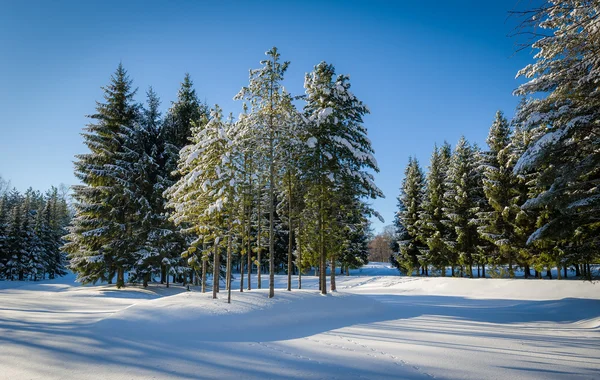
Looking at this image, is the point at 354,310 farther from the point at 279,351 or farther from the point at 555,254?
the point at 555,254

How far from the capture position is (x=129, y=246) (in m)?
22.7

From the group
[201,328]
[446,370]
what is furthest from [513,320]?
[201,328]

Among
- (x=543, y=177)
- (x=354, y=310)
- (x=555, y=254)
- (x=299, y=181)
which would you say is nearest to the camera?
(x=543, y=177)

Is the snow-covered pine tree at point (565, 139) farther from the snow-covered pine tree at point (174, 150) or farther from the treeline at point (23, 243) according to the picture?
the treeline at point (23, 243)

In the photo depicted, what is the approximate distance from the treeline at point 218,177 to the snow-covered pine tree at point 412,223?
49.4 feet

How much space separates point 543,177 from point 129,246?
24628mm

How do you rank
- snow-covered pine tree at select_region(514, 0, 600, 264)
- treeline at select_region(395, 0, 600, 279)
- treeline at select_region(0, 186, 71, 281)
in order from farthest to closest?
treeline at select_region(0, 186, 71, 281) < snow-covered pine tree at select_region(514, 0, 600, 264) < treeline at select_region(395, 0, 600, 279)

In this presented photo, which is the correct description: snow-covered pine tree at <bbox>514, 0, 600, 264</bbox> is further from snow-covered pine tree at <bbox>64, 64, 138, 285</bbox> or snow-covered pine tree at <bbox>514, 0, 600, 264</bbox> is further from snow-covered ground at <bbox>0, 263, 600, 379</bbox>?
snow-covered pine tree at <bbox>64, 64, 138, 285</bbox>

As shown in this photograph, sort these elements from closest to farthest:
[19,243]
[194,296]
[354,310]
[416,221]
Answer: [194,296]
[354,310]
[416,221]
[19,243]

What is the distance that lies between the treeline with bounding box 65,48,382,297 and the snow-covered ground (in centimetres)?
285

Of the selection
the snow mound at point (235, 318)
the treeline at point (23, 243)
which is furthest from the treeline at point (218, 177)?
the treeline at point (23, 243)

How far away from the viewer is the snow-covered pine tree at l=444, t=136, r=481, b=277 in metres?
29.7

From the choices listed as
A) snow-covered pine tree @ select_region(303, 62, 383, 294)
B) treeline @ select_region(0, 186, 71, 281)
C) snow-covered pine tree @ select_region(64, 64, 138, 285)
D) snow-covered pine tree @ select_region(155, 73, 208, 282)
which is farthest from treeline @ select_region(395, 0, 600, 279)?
treeline @ select_region(0, 186, 71, 281)

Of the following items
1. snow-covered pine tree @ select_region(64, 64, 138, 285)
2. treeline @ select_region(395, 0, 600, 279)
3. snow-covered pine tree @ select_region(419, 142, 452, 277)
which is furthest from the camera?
snow-covered pine tree @ select_region(419, 142, 452, 277)
